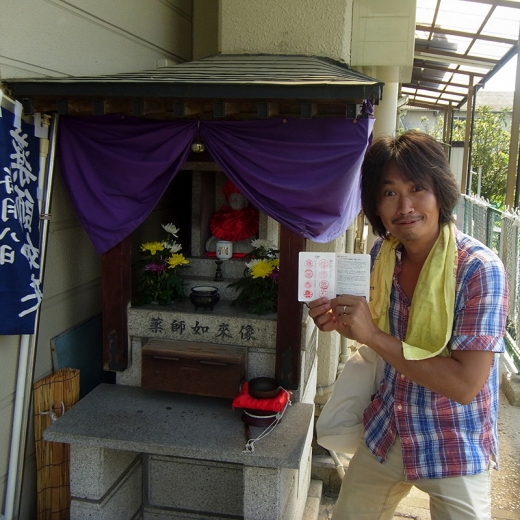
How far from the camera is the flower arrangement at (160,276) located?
4215 millimetres

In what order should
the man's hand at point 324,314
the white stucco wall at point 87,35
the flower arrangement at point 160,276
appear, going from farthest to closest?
the flower arrangement at point 160,276 < the white stucco wall at point 87,35 < the man's hand at point 324,314

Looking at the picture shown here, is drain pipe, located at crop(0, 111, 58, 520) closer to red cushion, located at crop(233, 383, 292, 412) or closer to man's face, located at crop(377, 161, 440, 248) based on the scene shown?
red cushion, located at crop(233, 383, 292, 412)

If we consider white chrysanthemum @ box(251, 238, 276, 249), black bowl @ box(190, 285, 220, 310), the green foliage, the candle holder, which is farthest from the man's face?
the green foliage

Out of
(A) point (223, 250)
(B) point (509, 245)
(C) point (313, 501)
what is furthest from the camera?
(B) point (509, 245)

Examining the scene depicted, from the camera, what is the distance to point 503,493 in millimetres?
4742

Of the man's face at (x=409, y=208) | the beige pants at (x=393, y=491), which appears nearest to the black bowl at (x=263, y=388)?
the beige pants at (x=393, y=491)

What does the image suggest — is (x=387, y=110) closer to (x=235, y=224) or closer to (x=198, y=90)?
(x=235, y=224)

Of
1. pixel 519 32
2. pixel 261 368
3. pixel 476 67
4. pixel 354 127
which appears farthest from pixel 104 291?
pixel 476 67

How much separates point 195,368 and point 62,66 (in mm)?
2466

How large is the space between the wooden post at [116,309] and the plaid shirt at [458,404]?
2.26 metres

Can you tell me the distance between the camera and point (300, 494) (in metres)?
4.21

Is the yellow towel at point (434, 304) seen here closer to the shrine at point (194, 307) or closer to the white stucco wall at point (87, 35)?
the shrine at point (194, 307)

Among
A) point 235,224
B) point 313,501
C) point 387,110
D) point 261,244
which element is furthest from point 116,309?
point 387,110

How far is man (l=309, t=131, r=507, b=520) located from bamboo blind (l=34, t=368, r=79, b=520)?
2348 millimetres
